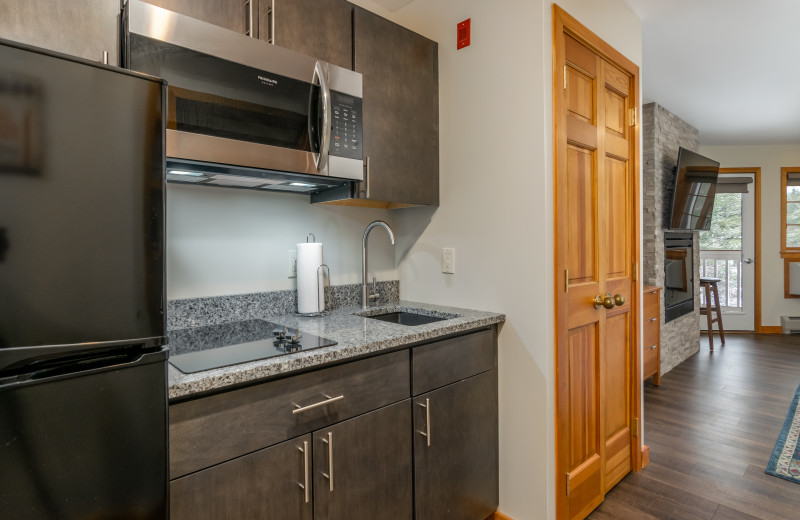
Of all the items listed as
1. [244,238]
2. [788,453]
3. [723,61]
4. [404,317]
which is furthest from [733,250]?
[244,238]

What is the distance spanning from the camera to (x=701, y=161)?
454cm

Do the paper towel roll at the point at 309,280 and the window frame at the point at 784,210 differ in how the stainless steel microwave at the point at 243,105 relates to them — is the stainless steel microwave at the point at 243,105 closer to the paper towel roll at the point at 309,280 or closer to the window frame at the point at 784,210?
the paper towel roll at the point at 309,280

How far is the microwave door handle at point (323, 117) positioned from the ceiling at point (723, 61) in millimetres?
1786

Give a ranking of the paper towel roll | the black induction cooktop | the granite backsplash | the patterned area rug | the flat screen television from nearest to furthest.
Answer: the black induction cooktop → the granite backsplash → the paper towel roll → the patterned area rug → the flat screen television

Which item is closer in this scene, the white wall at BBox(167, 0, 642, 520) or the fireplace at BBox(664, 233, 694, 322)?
the white wall at BBox(167, 0, 642, 520)

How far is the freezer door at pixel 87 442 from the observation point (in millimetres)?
671

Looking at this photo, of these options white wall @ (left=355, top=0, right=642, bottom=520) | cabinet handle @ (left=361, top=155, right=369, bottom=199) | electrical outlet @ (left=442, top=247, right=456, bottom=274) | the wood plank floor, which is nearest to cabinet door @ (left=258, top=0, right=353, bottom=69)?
cabinet handle @ (left=361, top=155, right=369, bottom=199)

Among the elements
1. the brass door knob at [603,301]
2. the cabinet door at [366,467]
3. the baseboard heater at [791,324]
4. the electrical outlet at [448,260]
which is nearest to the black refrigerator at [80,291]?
the cabinet door at [366,467]

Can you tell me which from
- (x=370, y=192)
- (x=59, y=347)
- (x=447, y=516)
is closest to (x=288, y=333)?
(x=370, y=192)

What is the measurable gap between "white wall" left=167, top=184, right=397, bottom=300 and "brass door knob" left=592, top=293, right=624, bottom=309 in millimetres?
1141

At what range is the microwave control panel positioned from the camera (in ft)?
5.31

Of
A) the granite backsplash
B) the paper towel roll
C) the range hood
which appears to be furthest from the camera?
the paper towel roll

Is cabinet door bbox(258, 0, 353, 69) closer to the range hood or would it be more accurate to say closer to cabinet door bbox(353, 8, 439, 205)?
cabinet door bbox(353, 8, 439, 205)

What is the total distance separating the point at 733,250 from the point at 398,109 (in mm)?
6403
